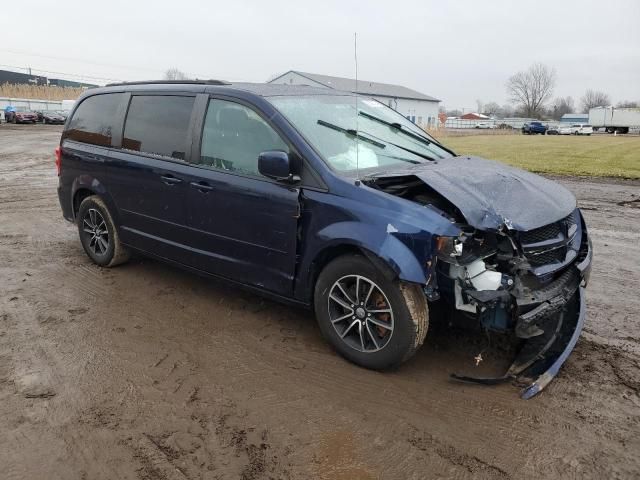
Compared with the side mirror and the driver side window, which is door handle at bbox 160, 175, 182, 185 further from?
the side mirror

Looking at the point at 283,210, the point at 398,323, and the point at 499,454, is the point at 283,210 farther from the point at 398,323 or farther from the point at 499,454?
the point at 499,454

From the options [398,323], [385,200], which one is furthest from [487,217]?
[398,323]

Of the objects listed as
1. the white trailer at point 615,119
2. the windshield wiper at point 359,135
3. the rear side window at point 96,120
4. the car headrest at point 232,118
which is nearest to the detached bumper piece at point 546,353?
the windshield wiper at point 359,135

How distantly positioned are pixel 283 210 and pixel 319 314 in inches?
31.7

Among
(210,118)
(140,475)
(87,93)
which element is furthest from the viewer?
(87,93)

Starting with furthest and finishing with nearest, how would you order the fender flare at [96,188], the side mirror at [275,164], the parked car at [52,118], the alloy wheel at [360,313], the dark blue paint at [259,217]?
1. the parked car at [52,118]
2. the fender flare at [96,188]
3. the side mirror at [275,164]
4. the alloy wheel at [360,313]
5. the dark blue paint at [259,217]

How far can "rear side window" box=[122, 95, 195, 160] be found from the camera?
4.64 metres

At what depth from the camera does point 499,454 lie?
2803mm

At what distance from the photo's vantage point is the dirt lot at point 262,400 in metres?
2.75

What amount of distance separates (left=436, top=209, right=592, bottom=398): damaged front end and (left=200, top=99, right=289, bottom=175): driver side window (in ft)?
4.95

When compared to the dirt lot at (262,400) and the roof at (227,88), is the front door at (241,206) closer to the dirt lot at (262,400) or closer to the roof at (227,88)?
the roof at (227,88)

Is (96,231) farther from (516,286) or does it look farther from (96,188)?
(516,286)

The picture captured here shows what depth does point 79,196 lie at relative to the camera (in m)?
5.95

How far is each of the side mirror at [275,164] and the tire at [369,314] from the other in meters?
0.72
